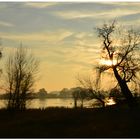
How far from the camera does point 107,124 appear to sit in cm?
2852

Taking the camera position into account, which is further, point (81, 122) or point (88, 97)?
point (88, 97)

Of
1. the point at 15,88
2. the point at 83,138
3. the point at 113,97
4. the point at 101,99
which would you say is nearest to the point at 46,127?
the point at 83,138

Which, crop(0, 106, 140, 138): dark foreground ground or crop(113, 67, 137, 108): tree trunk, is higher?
crop(113, 67, 137, 108): tree trunk

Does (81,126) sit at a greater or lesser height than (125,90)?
lesser

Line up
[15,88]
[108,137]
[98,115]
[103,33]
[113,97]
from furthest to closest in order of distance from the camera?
[15,88] < [113,97] < [103,33] < [98,115] < [108,137]

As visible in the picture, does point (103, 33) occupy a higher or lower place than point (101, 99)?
higher

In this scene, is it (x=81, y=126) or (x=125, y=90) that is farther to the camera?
(x=125, y=90)

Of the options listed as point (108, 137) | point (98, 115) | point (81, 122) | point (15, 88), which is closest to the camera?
point (108, 137)

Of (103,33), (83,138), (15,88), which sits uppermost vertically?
(103,33)

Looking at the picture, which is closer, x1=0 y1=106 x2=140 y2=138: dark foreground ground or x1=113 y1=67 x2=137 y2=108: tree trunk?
x1=0 y1=106 x2=140 y2=138: dark foreground ground

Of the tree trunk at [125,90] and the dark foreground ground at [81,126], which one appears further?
the tree trunk at [125,90]

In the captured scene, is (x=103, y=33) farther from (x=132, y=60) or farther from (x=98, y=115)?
(x=98, y=115)

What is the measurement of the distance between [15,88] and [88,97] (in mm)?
13297

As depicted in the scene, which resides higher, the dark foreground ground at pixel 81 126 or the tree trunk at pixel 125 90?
the tree trunk at pixel 125 90
